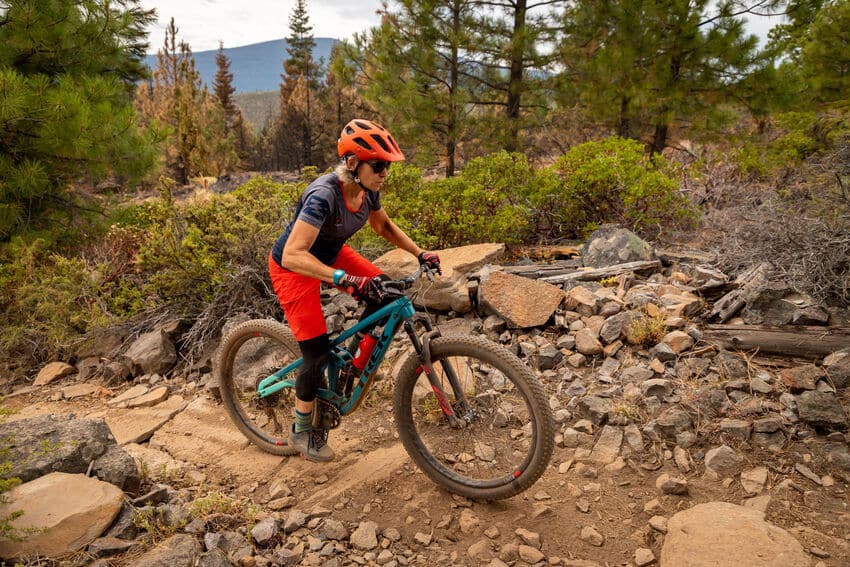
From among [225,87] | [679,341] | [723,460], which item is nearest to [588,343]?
[679,341]

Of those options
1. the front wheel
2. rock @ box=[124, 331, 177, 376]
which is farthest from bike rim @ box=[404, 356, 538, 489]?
rock @ box=[124, 331, 177, 376]

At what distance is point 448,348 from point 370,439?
4.86 ft

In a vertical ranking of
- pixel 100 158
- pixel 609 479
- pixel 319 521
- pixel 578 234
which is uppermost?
pixel 100 158

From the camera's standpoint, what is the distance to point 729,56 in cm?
1040

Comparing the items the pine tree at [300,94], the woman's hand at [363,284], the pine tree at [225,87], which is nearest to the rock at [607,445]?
the woman's hand at [363,284]

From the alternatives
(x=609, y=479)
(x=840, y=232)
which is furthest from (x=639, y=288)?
(x=609, y=479)

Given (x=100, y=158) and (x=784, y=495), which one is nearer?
(x=784, y=495)

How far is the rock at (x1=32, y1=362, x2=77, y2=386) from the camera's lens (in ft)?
18.4

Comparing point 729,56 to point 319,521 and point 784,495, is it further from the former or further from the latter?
point 319,521

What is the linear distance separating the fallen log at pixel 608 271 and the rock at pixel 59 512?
4.44 m

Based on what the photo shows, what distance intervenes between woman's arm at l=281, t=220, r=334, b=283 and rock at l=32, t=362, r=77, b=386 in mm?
4556

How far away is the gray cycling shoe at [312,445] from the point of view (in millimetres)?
3494

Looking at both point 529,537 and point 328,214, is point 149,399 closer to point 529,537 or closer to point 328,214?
point 328,214

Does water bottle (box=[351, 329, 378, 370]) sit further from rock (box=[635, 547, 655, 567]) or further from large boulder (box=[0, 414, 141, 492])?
rock (box=[635, 547, 655, 567])
